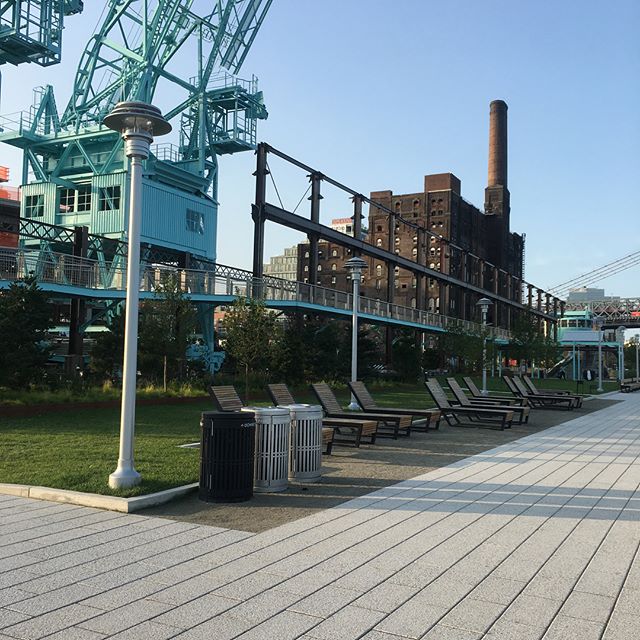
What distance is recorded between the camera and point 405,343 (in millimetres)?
39219

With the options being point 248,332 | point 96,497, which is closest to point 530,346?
point 248,332

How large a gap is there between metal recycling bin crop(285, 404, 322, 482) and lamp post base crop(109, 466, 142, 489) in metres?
1.90

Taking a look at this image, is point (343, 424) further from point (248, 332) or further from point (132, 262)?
point (248, 332)

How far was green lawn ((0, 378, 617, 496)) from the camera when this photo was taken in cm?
785

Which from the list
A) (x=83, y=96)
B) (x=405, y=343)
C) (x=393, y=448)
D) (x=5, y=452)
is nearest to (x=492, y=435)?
(x=393, y=448)

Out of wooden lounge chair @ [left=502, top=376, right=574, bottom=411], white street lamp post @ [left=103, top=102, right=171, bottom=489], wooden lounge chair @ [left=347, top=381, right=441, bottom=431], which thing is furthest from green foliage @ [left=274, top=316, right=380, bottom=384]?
white street lamp post @ [left=103, top=102, right=171, bottom=489]

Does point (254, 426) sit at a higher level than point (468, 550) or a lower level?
higher

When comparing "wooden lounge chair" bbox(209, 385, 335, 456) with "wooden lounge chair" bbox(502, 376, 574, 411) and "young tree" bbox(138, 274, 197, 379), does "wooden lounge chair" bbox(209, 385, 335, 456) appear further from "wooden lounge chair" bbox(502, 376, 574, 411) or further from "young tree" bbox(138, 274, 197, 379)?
"wooden lounge chair" bbox(502, 376, 574, 411)

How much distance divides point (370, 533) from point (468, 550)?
0.90 metres

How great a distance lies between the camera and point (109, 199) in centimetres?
4388

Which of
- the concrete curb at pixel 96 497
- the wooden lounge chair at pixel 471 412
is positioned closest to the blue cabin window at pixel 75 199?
the wooden lounge chair at pixel 471 412

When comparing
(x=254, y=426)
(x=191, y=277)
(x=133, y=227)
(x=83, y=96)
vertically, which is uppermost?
(x=83, y=96)

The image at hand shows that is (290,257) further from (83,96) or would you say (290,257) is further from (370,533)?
(370,533)

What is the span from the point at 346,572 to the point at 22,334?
14621 mm
